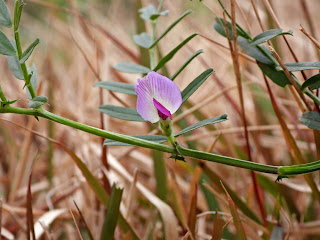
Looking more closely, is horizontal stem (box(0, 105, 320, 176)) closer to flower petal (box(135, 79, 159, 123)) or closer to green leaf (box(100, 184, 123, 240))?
flower petal (box(135, 79, 159, 123))

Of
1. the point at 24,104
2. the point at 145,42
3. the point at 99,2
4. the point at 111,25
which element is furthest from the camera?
the point at 99,2

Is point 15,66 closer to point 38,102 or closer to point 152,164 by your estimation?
point 38,102

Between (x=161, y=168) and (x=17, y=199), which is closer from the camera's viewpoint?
(x=161, y=168)

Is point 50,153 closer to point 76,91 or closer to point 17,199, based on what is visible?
point 17,199

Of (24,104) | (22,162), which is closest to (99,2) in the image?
(24,104)

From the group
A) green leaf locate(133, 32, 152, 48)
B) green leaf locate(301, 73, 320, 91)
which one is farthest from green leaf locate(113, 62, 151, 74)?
green leaf locate(301, 73, 320, 91)

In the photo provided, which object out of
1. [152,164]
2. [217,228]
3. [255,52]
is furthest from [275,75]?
[152,164]
